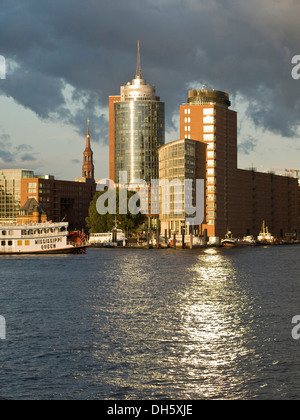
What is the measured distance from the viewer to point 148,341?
5106 cm

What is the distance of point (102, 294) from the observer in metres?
82.9

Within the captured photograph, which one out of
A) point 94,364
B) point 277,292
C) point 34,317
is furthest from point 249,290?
point 94,364

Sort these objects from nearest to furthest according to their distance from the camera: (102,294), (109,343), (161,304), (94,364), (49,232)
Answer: (94,364) → (109,343) → (161,304) → (102,294) → (49,232)

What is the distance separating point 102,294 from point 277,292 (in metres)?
23.5

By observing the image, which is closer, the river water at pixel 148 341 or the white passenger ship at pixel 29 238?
the river water at pixel 148 341

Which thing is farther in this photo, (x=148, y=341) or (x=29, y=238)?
(x=29, y=238)

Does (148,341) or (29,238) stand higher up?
(29,238)

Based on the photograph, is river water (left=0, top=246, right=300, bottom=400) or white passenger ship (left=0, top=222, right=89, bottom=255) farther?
white passenger ship (left=0, top=222, right=89, bottom=255)

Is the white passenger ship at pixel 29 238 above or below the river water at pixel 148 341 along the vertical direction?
above

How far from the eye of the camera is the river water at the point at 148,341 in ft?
126

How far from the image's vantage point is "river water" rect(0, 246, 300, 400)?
126 feet

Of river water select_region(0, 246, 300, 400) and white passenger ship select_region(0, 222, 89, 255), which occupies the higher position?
white passenger ship select_region(0, 222, 89, 255)
